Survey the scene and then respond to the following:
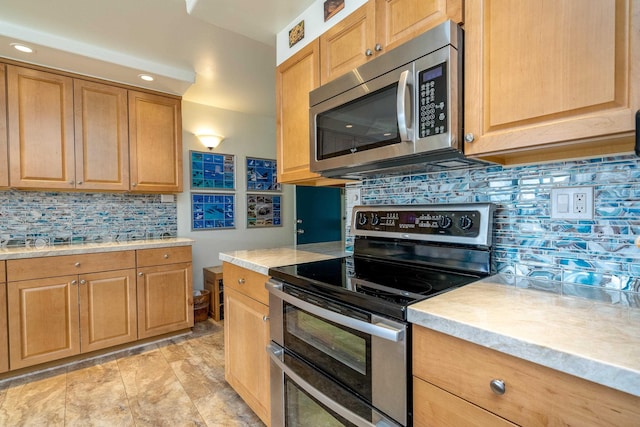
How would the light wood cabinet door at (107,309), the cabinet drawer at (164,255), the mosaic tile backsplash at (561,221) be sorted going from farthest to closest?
the cabinet drawer at (164,255), the light wood cabinet door at (107,309), the mosaic tile backsplash at (561,221)

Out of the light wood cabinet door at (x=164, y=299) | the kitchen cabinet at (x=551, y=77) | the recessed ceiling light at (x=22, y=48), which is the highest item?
the recessed ceiling light at (x=22, y=48)

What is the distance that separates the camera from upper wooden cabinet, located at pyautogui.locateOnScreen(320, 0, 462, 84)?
1.08 meters

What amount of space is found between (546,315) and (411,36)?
3.39 ft

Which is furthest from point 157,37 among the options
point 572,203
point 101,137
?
point 572,203

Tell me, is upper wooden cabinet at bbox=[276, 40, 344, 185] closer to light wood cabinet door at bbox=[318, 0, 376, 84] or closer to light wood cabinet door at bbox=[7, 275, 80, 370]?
light wood cabinet door at bbox=[318, 0, 376, 84]

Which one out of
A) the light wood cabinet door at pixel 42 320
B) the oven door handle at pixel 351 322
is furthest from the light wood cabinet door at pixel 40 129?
the oven door handle at pixel 351 322

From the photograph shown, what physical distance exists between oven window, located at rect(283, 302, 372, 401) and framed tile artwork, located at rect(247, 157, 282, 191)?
9.30ft

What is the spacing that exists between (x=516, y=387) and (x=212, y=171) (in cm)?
→ 353

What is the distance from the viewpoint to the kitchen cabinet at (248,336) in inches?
59.5

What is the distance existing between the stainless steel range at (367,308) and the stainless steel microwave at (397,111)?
11.5 inches

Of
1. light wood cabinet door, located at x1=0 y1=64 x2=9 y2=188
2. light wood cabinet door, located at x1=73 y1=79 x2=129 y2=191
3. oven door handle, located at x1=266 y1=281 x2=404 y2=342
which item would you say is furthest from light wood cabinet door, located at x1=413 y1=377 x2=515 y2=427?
light wood cabinet door, located at x1=0 y1=64 x2=9 y2=188

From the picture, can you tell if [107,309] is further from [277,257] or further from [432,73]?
[432,73]

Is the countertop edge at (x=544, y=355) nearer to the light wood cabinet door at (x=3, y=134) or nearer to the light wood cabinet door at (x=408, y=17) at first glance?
the light wood cabinet door at (x=408, y=17)

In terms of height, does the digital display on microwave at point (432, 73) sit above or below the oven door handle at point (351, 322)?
above
